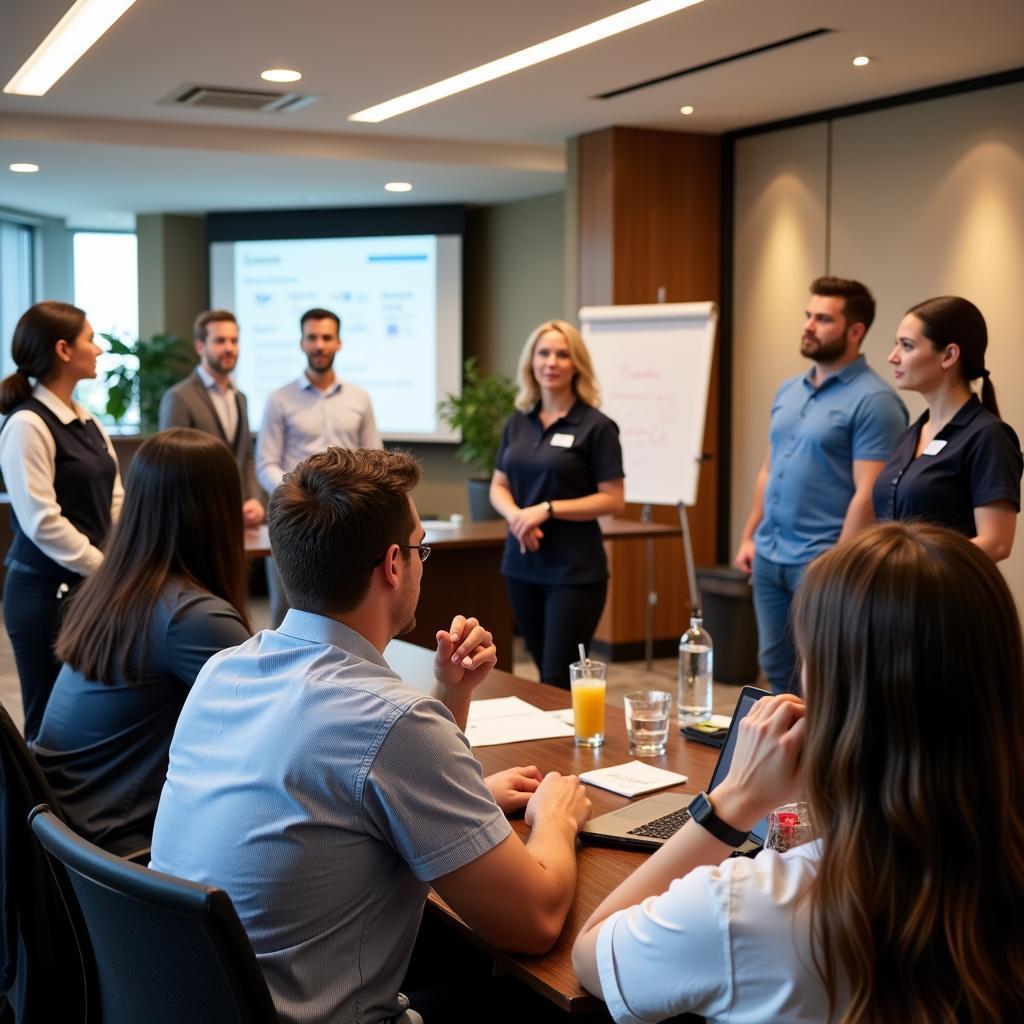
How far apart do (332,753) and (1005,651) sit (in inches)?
27.1

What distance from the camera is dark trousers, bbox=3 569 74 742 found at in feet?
10.9

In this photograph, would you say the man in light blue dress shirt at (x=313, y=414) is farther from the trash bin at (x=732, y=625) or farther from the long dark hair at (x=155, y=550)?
the long dark hair at (x=155, y=550)

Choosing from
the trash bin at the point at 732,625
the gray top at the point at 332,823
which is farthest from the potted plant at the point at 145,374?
the gray top at the point at 332,823

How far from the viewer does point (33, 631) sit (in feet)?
11.0

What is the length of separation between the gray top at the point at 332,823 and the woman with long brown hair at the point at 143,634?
0.67 meters

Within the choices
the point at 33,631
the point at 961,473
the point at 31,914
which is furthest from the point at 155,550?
the point at 961,473

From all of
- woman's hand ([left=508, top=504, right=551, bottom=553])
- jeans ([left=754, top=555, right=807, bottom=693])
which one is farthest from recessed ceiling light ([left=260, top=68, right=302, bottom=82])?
jeans ([left=754, top=555, right=807, bottom=693])

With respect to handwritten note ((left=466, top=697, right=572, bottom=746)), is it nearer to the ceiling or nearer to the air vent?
the ceiling

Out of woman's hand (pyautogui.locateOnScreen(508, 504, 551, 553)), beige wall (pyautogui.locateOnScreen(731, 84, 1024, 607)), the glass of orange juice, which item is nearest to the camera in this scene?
the glass of orange juice

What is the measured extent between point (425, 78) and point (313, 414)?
1524 mm

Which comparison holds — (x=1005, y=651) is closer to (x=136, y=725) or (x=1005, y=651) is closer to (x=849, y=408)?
(x=136, y=725)

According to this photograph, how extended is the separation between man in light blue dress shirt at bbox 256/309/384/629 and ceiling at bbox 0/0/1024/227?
115cm

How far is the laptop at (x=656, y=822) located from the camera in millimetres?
1690

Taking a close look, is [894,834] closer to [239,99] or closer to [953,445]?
[953,445]
